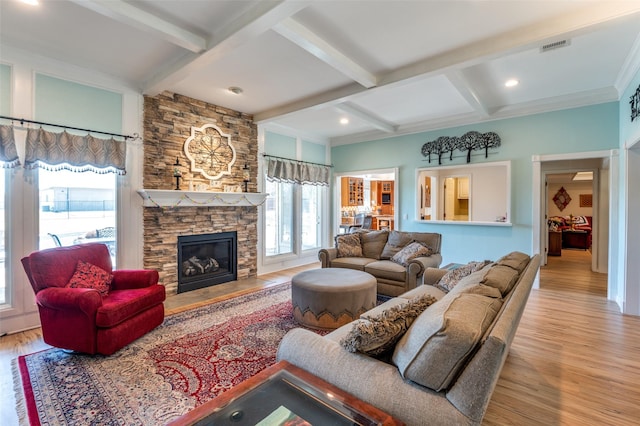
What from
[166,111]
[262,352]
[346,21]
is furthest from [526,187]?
[166,111]

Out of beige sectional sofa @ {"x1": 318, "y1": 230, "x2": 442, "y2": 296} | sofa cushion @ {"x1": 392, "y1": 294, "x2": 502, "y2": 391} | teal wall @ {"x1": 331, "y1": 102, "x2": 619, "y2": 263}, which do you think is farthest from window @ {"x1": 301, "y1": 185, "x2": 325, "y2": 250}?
sofa cushion @ {"x1": 392, "y1": 294, "x2": 502, "y2": 391}

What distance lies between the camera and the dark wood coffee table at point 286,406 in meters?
1.22

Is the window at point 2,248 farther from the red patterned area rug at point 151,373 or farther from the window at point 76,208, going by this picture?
the red patterned area rug at point 151,373

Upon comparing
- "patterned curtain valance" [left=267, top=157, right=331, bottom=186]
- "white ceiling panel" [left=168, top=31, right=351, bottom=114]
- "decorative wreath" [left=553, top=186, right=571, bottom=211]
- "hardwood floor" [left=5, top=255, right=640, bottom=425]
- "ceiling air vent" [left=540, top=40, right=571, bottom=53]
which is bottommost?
"hardwood floor" [left=5, top=255, right=640, bottom=425]

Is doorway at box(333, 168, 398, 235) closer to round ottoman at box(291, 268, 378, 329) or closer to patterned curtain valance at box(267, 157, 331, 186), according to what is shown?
patterned curtain valance at box(267, 157, 331, 186)

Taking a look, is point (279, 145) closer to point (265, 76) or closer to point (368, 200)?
point (265, 76)

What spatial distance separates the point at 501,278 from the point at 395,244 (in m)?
2.69

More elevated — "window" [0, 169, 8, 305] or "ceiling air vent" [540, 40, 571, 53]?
"ceiling air vent" [540, 40, 571, 53]

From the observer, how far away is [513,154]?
4934mm

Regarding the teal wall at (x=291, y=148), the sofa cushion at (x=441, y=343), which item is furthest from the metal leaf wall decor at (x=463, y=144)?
the sofa cushion at (x=441, y=343)

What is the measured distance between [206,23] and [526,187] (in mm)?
5016

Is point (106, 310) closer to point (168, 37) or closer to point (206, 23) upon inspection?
point (168, 37)

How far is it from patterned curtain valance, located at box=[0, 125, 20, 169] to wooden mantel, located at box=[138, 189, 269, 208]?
120 cm

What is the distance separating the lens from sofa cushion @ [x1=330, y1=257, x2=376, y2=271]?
432 cm
